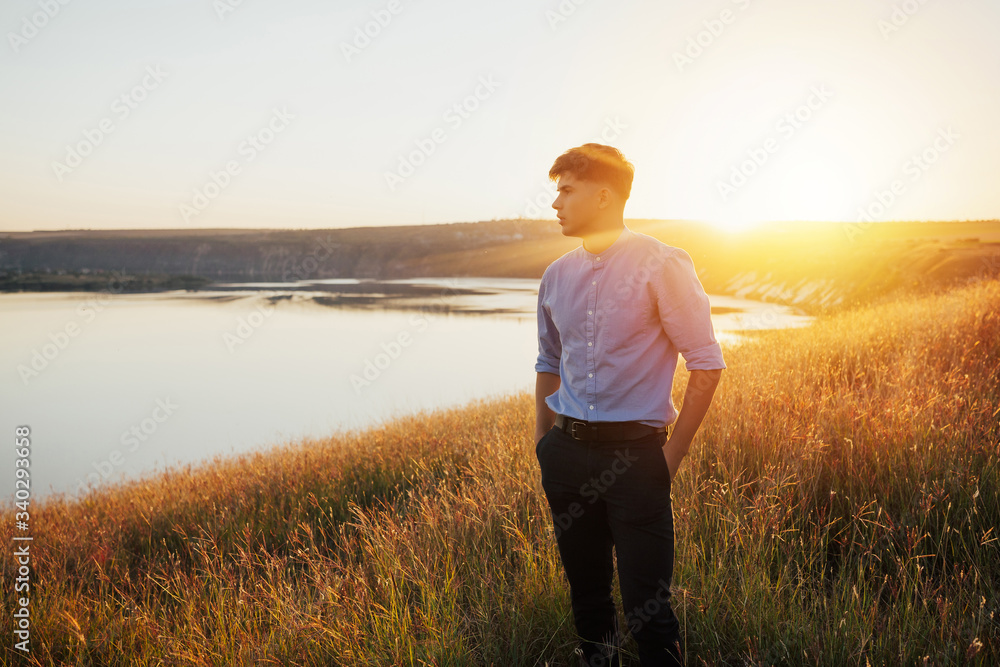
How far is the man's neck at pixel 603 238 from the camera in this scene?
2271 mm

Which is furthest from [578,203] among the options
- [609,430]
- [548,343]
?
[609,430]

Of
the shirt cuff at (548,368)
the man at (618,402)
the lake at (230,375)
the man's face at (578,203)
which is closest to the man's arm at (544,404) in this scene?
the shirt cuff at (548,368)

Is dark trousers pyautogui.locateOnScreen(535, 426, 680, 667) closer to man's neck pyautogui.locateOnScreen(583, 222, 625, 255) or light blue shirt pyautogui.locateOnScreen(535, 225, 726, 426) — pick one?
light blue shirt pyautogui.locateOnScreen(535, 225, 726, 426)

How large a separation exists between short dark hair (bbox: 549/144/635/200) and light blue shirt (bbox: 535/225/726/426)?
0.21m

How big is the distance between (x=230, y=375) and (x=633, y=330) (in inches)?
921

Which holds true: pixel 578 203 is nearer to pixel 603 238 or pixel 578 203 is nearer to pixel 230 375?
pixel 603 238

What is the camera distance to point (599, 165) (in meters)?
2.19

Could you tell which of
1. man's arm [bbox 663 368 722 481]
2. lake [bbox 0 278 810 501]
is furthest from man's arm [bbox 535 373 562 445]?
lake [bbox 0 278 810 501]

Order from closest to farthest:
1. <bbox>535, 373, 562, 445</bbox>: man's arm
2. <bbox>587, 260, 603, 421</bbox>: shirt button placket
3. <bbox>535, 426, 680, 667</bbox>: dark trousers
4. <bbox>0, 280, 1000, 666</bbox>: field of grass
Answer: <bbox>535, 426, 680, 667</bbox>: dark trousers, <bbox>587, 260, 603, 421</bbox>: shirt button placket, <bbox>0, 280, 1000, 666</bbox>: field of grass, <bbox>535, 373, 562, 445</bbox>: man's arm

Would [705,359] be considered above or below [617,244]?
below

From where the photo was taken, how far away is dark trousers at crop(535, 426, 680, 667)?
6.57ft

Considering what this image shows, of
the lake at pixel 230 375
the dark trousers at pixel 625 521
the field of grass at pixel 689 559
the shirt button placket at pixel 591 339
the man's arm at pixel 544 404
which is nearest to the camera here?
the dark trousers at pixel 625 521

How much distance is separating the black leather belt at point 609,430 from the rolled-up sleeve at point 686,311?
0.29m

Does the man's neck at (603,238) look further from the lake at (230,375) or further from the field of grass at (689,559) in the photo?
→ the lake at (230,375)
